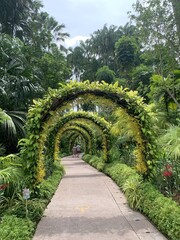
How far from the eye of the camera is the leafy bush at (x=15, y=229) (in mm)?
4188

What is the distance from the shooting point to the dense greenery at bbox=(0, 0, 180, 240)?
6.00 meters

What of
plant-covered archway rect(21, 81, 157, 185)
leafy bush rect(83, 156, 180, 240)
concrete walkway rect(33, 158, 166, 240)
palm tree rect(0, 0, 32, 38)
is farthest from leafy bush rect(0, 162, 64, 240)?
palm tree rect(0, 0, 32, 38)

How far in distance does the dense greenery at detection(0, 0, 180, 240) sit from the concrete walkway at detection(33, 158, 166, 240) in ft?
0.80

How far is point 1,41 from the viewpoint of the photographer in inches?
522

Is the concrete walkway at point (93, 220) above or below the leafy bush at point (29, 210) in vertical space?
below

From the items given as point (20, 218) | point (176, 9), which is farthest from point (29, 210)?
point (176, 9)

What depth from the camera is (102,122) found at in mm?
14766

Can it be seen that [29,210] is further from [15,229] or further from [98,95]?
[98,95]

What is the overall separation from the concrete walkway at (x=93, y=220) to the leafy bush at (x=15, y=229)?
0.23 meters

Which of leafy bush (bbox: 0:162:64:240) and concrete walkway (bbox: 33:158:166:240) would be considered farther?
concrete walkway (bbox: 33:158:166:240)

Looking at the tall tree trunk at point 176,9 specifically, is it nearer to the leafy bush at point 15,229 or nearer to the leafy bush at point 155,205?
the leafy bush at point 155,205

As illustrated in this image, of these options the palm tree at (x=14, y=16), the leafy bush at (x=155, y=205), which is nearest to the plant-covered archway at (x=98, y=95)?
the leafy bush at (x=155, y=205)

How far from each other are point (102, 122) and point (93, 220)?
30.2 feet

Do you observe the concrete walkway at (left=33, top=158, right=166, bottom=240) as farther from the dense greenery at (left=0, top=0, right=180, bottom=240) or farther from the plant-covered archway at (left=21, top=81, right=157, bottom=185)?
the plant-covered archway at (left=21, top=81, right=157, bottom=185)
